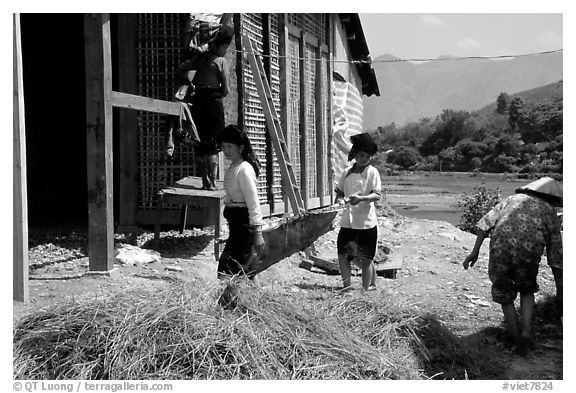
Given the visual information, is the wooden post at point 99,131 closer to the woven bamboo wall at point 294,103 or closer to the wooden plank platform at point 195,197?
the wooden plank platform at point 195,197

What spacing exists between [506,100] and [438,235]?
6928 centimetres

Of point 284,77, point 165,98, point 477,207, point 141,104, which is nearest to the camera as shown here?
point 141,104

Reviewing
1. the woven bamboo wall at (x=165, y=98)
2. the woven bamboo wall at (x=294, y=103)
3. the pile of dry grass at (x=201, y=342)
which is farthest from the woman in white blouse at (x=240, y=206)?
the woven bamboo wall at (x=294, y=103)

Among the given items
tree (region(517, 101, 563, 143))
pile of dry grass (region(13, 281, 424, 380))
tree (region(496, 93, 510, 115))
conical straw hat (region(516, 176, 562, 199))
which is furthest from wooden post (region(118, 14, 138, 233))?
tree (region(496, 93, 510, 115))

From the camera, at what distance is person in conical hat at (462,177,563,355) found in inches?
191

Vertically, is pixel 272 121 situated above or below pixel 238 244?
above

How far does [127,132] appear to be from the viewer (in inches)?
316

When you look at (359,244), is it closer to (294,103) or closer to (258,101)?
(258,101)

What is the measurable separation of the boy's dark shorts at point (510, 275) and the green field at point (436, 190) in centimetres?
1095

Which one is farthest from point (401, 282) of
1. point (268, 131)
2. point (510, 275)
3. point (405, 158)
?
point (405, 158)

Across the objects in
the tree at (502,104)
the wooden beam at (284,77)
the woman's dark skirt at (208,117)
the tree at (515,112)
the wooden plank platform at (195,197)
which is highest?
the tree at (502,104)

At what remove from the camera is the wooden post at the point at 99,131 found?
5680 millimetres

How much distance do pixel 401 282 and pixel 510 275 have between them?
7.68 ft

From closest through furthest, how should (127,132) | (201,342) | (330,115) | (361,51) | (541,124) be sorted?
(201,342) < (127,132) < (330,115) < (361,51) < (541,124)
